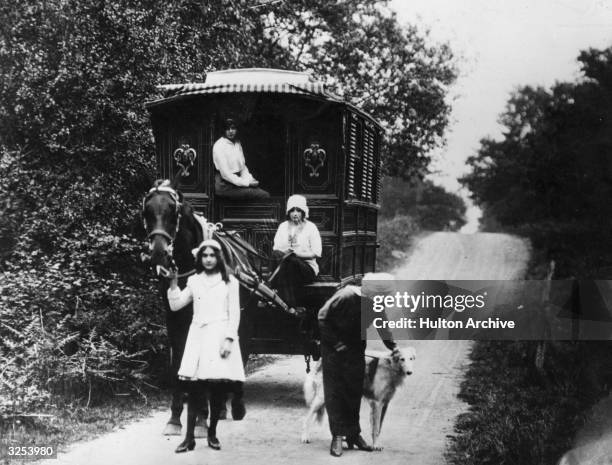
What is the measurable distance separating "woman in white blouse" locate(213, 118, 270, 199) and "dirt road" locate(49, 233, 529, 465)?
6.87 ft

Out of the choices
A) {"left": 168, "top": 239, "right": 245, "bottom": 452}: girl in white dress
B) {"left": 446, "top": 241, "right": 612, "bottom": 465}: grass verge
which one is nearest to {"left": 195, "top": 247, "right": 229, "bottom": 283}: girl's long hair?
{"left": 168, "top": 239, "right": 245, "bottom": 452}: girl in white dress

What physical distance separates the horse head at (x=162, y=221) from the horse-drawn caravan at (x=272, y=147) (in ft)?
3.77

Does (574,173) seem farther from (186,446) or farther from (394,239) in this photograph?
(394,239)

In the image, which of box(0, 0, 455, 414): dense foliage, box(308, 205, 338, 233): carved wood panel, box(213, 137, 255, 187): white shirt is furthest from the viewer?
box(0, 0, 455, 414): dense foliage

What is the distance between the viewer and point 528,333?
6.32 metres

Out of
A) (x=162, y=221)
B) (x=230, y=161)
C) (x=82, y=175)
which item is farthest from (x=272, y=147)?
(x=82, y=175)

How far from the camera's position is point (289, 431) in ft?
20.2

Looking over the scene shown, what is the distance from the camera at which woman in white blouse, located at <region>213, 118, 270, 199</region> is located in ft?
22.5

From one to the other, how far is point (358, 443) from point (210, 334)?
59.4 inches

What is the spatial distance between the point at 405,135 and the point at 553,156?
723cm

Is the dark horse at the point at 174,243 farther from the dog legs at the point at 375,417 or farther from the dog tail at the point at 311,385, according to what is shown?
the dog legs at the point at 375,417

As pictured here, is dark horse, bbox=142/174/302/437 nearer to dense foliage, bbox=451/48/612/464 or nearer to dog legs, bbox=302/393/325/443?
dog legs, bbox=302/393/325/443

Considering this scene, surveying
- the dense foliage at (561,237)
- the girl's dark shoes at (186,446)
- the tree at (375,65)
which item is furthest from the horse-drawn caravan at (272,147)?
the tree at (375,65)

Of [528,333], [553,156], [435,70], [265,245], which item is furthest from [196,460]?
[435,70]
